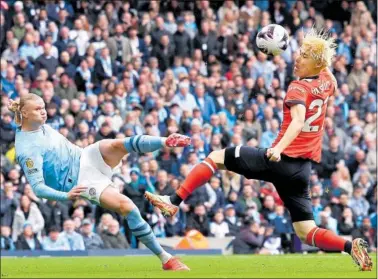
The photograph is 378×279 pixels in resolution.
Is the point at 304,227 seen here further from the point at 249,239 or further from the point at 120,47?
the point at 120,47

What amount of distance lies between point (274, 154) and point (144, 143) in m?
1.91

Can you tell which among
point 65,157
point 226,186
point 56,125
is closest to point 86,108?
point 56,125

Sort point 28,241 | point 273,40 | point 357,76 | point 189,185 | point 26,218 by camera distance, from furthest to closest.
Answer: point 357,76 → point 26,218 → point 28,241 → point 273,40 → point 189,185

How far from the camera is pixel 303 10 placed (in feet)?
107

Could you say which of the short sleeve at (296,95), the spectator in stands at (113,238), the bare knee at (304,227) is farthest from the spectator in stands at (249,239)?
the short sleeve at (296,95)

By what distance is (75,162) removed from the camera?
50.1 ft

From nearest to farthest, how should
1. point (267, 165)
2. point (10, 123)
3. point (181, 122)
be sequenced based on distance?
point (267, 165) < point (10, 123) < point (181, 122)

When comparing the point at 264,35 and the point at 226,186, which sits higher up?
the point at 264,35

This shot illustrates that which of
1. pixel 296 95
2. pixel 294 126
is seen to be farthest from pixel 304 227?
pixel 296 95

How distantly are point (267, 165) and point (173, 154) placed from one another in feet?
39.9

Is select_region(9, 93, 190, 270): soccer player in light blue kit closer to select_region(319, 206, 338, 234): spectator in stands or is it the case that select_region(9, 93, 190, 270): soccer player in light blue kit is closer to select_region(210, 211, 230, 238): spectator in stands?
select_region(210, 211, 230, 238): spectator in stands

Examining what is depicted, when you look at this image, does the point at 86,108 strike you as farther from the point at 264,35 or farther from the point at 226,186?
the point at 264,35

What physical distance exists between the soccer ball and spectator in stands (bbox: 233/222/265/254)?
9106mm

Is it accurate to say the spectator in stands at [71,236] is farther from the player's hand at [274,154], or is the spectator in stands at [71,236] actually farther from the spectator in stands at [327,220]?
the player's hand at [274,154]
